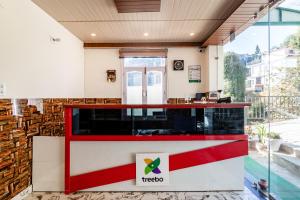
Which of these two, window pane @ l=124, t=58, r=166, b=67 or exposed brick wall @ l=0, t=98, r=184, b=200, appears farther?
window pane @ l=124, t=58, r=166, b=67

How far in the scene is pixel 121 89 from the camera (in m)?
6.44

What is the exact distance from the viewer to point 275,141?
3.34m

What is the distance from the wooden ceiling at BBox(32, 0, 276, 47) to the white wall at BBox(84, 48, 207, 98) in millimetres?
404

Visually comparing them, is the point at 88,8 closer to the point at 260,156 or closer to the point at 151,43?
the point at 151,43

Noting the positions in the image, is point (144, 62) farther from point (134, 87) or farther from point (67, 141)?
point (67, 141)

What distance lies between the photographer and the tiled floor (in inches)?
122

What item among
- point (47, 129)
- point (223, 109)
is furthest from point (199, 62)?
point (47, 129)

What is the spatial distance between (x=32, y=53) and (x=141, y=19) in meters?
1.95

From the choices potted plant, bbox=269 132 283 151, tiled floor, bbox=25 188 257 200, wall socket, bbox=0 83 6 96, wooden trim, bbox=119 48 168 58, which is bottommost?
tiled floor, bbox=25 188 257 200

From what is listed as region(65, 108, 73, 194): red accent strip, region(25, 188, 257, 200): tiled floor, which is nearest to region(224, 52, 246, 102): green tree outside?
region(25, 188, 257, 200): tiled floor

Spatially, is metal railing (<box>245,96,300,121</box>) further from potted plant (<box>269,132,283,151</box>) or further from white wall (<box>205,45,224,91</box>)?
white wall (<box>205,45,224,91</box>)

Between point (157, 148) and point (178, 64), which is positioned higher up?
point (178, 64)

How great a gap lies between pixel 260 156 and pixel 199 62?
316 centimetres

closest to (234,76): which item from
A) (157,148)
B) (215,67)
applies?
(215,67)
